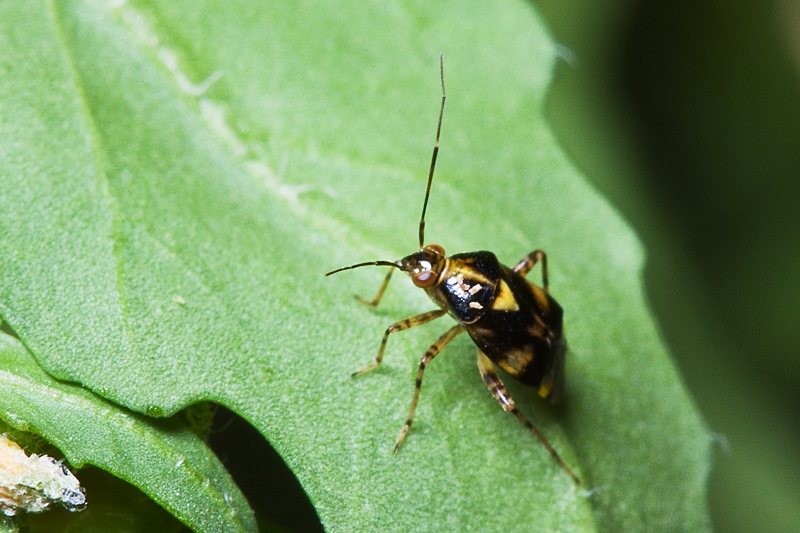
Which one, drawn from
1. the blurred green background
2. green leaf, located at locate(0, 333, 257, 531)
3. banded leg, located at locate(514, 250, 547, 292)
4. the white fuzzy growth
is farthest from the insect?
the blurred green background

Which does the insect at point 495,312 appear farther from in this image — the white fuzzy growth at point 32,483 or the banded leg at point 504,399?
the white fuzzy growth at point 32,483

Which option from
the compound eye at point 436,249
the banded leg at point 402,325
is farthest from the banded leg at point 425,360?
the compound eye at point 436,249

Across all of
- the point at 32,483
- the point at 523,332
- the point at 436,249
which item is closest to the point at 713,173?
the point at 523,332

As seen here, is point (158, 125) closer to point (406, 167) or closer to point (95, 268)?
point (95, 268)

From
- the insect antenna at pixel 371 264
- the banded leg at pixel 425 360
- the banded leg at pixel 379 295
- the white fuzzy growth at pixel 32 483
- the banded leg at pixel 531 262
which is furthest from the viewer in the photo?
the banded leg at pixel 531 262

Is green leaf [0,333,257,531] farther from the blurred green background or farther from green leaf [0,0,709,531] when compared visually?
the blurred green background
